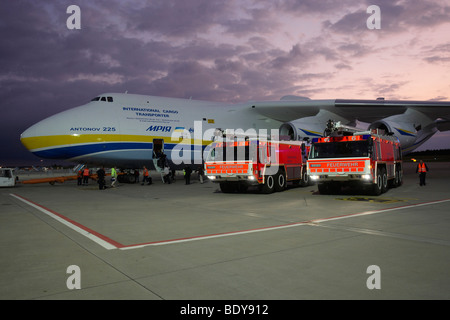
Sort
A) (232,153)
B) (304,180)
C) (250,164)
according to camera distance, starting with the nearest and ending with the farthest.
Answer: (250,164) < (232,153) < (304,180)

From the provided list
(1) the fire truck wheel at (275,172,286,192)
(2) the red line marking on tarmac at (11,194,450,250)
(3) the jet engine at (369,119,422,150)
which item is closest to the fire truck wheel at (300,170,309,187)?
(1) the fire truck wheel at (275,172,286,192)

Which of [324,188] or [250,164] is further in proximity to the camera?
[324,188]

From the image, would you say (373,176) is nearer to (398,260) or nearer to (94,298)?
(398,260)

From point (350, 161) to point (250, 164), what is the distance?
3.51 metres

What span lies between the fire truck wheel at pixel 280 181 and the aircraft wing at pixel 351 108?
533cm

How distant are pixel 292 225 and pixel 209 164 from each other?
7.98m

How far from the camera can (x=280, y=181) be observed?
1519 cm

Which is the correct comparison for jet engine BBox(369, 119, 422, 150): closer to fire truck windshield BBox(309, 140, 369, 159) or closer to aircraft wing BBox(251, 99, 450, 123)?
aircraft wing BBox(251, 99, 450, 123)

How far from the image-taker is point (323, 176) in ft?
42.4

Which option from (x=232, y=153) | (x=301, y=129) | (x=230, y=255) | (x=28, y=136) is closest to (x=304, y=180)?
(x=301, y=129)

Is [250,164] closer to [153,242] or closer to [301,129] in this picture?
[301,129]

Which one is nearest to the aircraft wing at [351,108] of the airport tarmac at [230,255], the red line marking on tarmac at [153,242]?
the red line marking on tarmac at [153,242]

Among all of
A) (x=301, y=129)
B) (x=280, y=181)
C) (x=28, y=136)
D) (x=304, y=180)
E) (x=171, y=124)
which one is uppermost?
(x=171, y=124)

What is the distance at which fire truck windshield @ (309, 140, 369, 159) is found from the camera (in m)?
12.7
